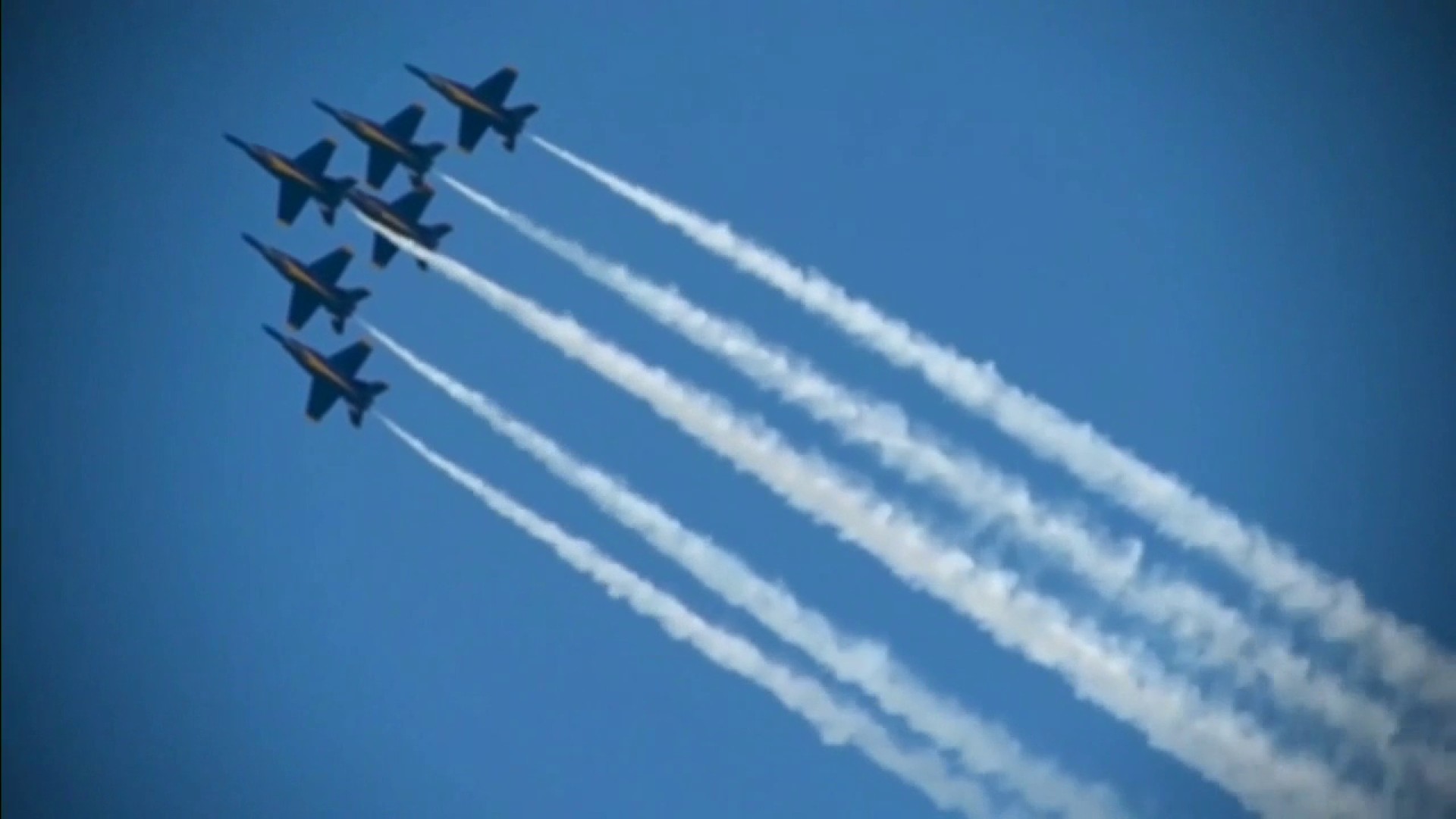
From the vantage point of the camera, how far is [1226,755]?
37344mm

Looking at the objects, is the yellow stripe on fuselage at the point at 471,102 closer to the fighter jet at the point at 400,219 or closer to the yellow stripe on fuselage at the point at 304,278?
the fighter jet at the point at 400,219

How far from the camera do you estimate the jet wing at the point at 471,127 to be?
153 ft

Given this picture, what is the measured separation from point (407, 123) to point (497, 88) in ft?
8.61

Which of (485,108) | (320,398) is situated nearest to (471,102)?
(485,108)


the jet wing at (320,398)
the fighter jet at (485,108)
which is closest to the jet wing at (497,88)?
the fighter jet at (485,108)

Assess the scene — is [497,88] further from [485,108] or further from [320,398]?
[320,398]

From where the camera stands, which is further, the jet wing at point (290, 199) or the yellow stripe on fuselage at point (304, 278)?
the jet wing at point (290, 199)

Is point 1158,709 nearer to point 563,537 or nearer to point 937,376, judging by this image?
point 937,376

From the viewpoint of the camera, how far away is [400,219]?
1844 inches

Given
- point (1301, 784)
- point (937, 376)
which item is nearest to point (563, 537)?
point (937, 376)

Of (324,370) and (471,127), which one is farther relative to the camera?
(324,370)

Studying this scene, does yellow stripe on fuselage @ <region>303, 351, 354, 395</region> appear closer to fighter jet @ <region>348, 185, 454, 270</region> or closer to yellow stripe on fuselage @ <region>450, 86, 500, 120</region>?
fighter jet @ <region>348, 185, 454, 270</region>

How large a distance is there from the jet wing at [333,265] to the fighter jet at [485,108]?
3463mm

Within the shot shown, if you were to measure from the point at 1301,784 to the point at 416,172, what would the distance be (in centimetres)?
2116
